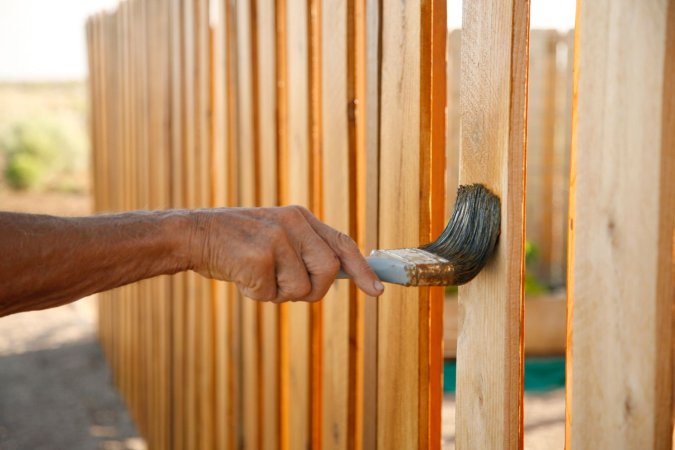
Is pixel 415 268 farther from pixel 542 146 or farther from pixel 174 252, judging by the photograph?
pixel 542 146

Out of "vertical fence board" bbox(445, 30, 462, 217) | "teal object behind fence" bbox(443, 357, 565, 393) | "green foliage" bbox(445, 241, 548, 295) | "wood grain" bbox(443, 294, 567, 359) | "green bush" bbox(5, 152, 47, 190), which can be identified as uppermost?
"vertical fence board" bbox(445, 30, 462, 217)

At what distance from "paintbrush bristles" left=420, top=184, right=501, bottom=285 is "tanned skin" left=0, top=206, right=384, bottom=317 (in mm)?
144

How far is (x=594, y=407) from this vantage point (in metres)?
1.24

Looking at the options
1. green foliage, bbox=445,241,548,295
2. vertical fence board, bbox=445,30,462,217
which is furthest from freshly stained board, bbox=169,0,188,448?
green foliage, bbox=445,241,548,295

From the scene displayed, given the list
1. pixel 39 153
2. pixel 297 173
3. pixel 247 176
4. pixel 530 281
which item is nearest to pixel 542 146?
pixel 530 281

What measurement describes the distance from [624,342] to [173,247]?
83cm

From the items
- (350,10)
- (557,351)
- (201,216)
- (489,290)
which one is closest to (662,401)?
(489,290)

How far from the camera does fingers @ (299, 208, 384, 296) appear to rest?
1326 millimetres

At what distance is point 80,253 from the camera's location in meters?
1.40

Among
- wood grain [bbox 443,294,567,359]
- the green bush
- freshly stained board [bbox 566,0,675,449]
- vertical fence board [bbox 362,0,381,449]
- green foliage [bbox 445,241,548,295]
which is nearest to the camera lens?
freshly stained board [bbox 566,0,675,449]

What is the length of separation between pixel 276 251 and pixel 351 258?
139 mm

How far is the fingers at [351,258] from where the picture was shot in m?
1.33

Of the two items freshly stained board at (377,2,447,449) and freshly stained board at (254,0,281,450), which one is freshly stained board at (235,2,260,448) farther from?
freshly stained board at (377,2,447,449)

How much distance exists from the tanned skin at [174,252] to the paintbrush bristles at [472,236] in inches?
5.7
